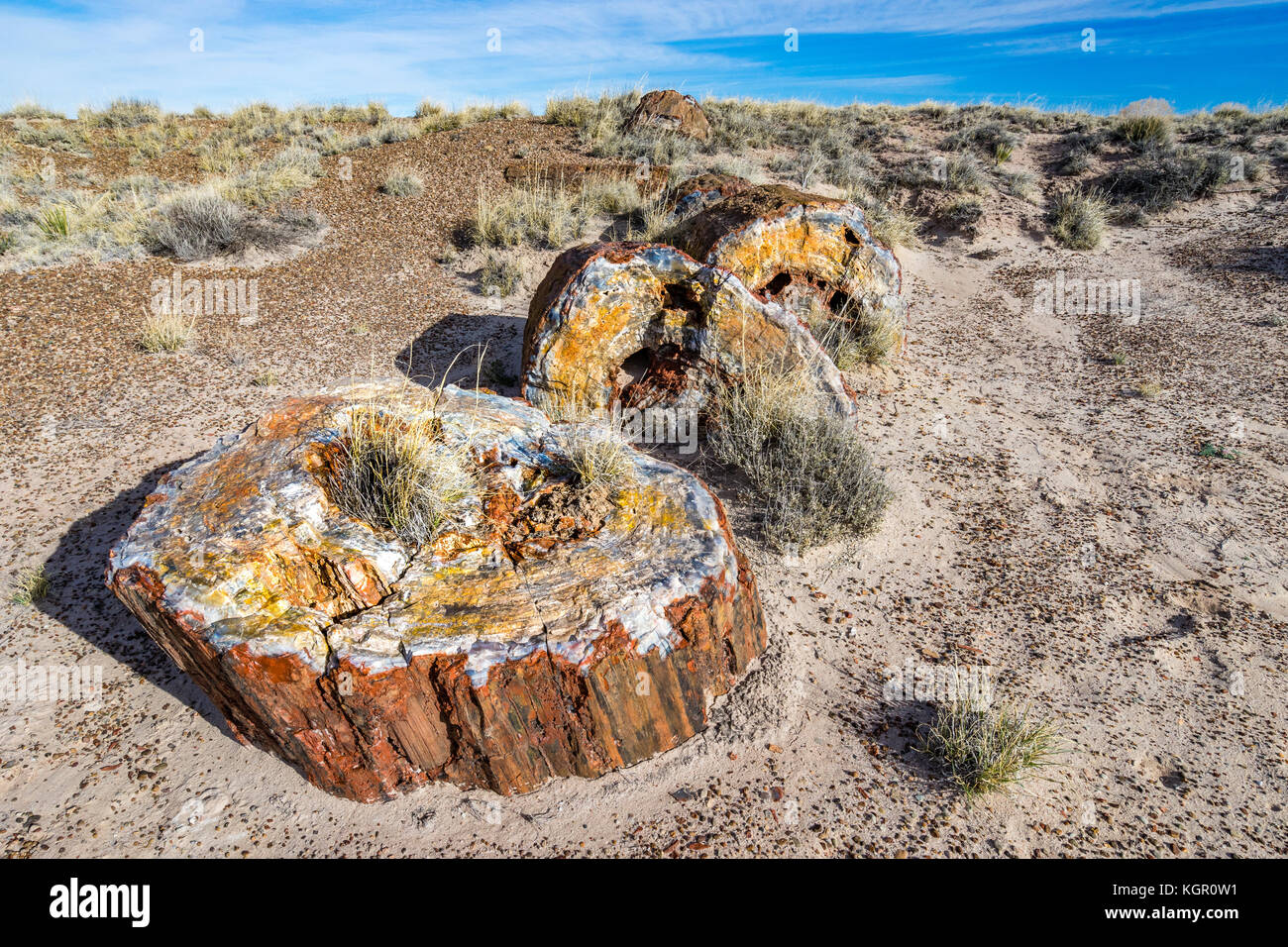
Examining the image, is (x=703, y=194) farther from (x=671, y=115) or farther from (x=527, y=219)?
A: (x=671, y=115)

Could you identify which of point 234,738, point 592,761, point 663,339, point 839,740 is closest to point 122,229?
point 663,339

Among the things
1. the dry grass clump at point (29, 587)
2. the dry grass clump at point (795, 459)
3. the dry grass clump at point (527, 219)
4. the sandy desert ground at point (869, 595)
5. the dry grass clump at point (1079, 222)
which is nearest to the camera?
the sandy desert ground at point (869, 595)

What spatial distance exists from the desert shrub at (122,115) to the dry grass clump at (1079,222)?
62.0ft

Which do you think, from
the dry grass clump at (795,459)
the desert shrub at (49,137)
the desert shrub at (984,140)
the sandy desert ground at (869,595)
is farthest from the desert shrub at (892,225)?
the desert shrub at (49,137)

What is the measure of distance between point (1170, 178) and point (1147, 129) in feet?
8.21

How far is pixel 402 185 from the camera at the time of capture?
31.4 feet

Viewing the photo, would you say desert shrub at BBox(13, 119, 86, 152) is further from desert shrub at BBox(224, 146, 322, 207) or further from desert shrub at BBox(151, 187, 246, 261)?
desert shrub at BBox(151, 187, 246, 261)

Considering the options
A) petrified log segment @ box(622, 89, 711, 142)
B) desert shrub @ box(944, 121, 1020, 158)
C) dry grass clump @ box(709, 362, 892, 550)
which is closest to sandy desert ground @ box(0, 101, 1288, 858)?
dry grass clump @ box(709, 362, 892, 550)

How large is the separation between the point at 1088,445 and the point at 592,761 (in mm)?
4846

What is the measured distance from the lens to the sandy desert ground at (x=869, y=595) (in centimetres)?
246

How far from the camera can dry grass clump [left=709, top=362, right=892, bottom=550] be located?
13.1 feet

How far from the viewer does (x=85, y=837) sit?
238 cm

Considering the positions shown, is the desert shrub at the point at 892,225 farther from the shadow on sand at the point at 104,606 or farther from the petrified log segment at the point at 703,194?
the shadow on sand at the point at 104,606

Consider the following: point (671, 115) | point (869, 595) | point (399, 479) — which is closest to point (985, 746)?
point (869, 595)
